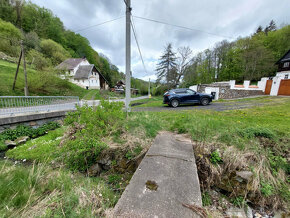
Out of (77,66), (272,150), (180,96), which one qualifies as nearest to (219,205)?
(272,150)

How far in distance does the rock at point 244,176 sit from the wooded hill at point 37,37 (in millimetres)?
20988

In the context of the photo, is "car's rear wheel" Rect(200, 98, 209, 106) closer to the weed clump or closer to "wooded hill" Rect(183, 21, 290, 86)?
the weed clump

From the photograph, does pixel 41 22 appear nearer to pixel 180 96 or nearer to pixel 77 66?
pixel 77 66

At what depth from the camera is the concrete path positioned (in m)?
0.99

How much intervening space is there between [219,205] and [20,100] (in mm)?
9475

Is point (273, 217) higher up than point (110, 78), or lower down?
lower down

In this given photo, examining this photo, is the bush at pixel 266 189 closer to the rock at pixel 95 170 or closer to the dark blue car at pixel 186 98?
the rock at pixel 95 170

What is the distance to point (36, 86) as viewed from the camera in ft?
47.3

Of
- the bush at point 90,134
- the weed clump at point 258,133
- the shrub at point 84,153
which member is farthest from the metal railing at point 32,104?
the weed clump at point 258,133

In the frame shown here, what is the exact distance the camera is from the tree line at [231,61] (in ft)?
74.3

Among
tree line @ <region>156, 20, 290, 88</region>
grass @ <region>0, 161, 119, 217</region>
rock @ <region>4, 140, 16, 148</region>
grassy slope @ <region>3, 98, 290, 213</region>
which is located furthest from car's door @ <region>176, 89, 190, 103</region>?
tree line @ <region>156, 20, 290, 88</region>

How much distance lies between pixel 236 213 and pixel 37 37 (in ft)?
126

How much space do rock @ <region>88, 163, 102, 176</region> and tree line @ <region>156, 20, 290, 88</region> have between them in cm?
2258

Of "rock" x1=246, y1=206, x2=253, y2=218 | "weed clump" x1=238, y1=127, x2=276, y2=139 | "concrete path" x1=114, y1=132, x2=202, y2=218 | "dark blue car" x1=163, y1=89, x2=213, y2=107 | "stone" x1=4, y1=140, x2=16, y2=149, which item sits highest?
"dark blue car" x1=163, y1=89, x2=213, y2=107
